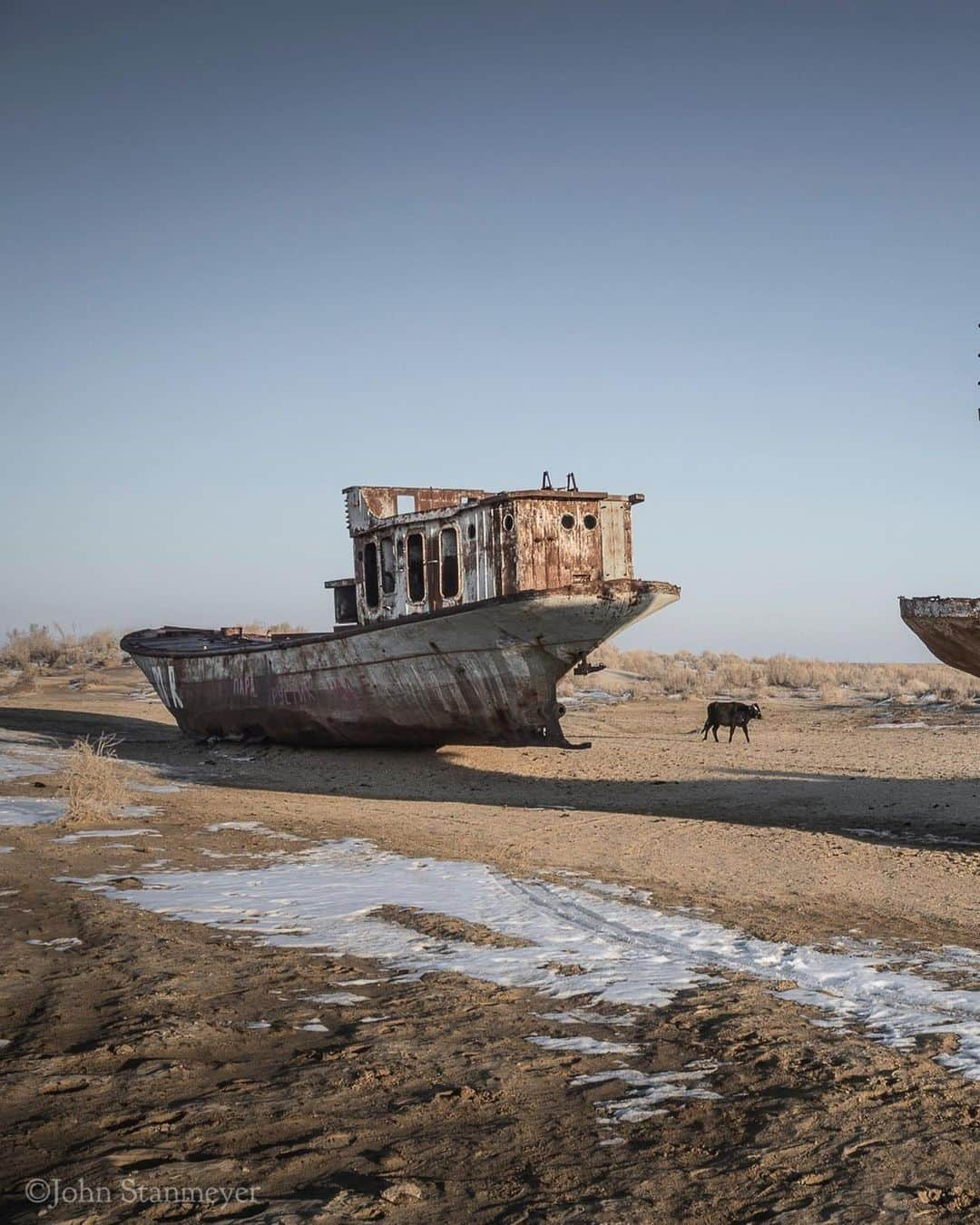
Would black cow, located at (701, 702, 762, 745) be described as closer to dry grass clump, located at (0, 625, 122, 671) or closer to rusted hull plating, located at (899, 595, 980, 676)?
rusted hull plating, located at (899, 595, 980, 676)

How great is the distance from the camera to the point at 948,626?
977 centimetres

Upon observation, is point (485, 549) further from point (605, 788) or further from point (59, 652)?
point (59, 652)

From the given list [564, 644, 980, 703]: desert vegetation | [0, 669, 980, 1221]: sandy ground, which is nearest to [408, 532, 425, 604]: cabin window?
[0, 669, 980, 1221]: sandy ground

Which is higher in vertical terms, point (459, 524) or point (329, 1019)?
point (459, 524)

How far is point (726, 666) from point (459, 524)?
75.3ft

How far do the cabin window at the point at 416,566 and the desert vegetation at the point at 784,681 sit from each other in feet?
46.6

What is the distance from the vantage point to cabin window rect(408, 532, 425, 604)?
52.6 ft

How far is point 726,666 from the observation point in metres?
36.7

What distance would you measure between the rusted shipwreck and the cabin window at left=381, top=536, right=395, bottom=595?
2cm

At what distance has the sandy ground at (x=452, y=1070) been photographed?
10.0 feet

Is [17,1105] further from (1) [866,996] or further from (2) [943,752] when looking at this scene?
(2) [943,752]

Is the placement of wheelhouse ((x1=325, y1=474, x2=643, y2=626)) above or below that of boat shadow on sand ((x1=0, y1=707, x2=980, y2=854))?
above

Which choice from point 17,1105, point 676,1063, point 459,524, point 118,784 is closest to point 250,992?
point 17,1105

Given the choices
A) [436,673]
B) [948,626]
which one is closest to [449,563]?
[436,673]
